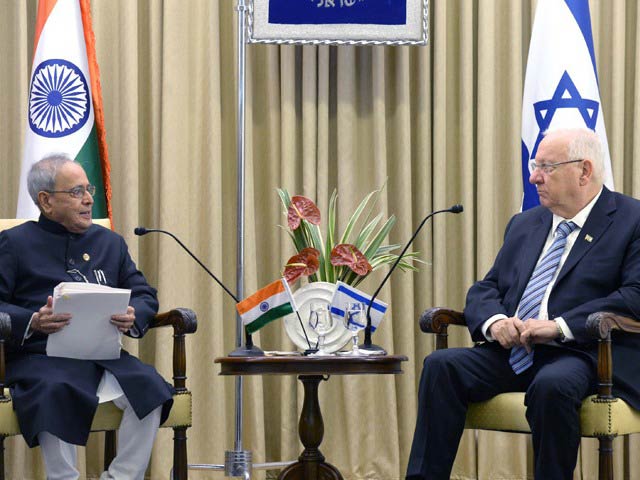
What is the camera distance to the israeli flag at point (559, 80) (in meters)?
4.27

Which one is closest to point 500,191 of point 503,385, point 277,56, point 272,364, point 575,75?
point 575,75

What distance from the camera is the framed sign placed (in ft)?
14.8

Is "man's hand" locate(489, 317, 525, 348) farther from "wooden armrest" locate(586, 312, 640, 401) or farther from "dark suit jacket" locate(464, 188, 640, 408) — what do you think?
"wooden armrest" locate(586, 312, 640, 401)

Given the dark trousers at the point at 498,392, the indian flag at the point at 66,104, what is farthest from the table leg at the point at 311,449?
the indian flag at the point at 66,104

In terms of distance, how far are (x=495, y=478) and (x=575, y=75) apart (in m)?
1.81

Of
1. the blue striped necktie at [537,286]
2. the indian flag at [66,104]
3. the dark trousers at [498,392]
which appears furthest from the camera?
the indian flag at [66,104]

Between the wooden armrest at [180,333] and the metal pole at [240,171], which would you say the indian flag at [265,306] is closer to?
the wooden armrest at [180,333]

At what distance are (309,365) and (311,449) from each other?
38cm

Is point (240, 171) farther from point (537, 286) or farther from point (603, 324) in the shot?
point (603, 324)

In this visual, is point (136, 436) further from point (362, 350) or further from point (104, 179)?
point (104, 179)

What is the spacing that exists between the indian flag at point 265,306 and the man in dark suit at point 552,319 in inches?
20.5

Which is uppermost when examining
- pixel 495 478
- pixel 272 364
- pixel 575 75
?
pixel 575 75

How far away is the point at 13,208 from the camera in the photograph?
15.2 ft

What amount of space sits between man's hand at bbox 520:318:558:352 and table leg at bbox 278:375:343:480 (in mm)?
697
